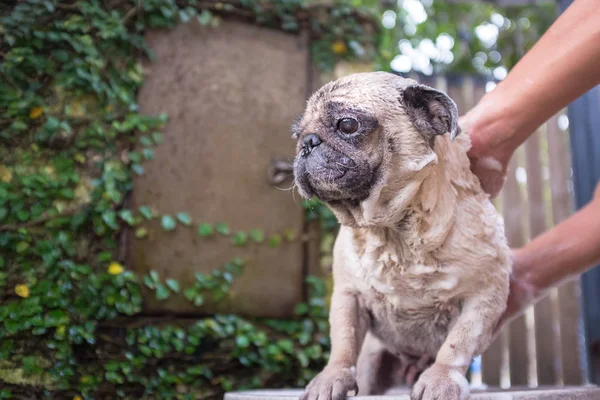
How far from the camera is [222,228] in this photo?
9.66 ft

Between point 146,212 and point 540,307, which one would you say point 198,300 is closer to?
point 146,212

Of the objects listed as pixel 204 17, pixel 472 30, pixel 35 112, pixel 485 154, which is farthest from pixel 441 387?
pixel 472 30

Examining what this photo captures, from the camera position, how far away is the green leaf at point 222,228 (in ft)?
9.64

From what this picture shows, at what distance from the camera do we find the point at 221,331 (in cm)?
279

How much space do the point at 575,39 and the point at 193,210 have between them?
199 centimetres

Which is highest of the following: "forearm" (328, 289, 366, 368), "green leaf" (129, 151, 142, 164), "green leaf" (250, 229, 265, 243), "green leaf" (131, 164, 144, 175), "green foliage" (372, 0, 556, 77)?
"green foliage" (372, 0, 556, 77)

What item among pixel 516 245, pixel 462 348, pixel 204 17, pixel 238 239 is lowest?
pixel 462 348

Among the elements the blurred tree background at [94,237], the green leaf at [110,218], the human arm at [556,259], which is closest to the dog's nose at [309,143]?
the human arm at [556,259]

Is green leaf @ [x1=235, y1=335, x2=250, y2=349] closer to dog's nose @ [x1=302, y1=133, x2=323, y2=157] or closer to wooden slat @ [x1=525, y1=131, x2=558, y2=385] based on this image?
dog's nose @ [x1=302, y1=133, x2=323, y2=157]

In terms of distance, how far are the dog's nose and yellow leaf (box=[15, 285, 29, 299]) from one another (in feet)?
5.29

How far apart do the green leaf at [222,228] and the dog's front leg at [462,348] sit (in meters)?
1.66

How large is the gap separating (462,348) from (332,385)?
1.20 feet

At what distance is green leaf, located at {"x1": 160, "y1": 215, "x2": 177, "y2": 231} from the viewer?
280 cm

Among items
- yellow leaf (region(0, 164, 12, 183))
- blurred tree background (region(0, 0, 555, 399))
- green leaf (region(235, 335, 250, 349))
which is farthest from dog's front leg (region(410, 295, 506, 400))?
yellow leaf (region(0, 164, 12, 183))
